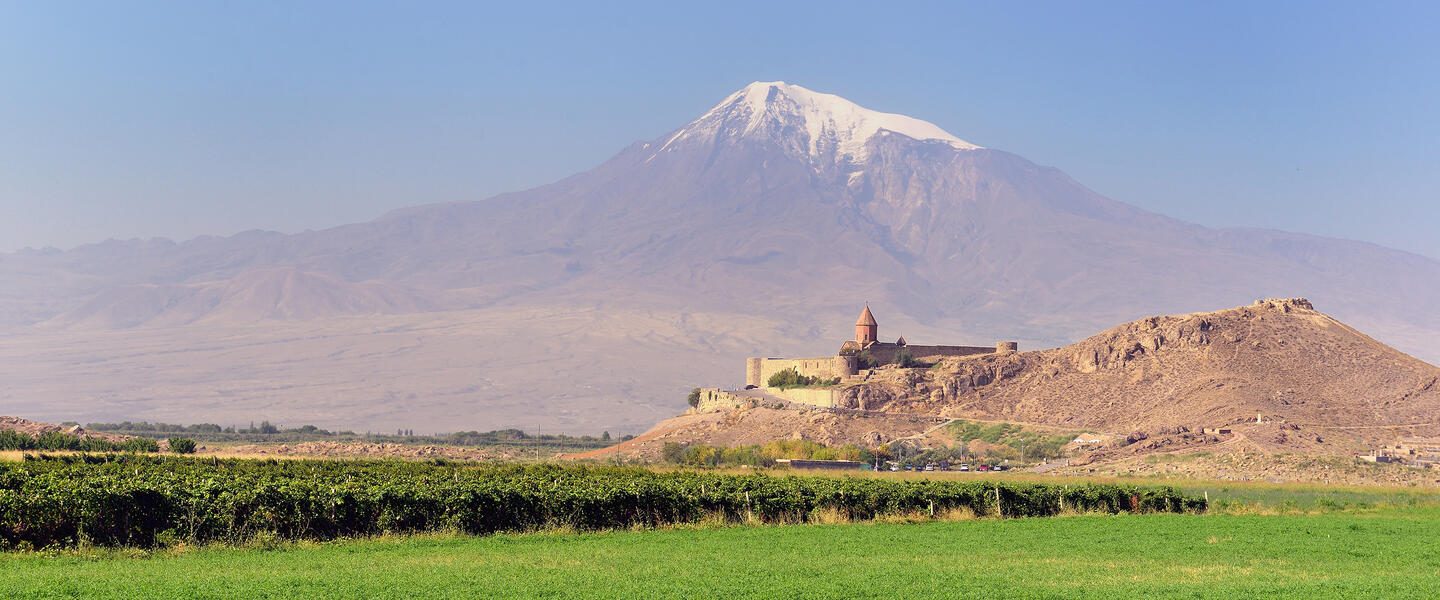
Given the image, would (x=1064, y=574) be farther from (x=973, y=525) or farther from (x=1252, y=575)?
(x=973, y=525)

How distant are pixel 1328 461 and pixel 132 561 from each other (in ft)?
185

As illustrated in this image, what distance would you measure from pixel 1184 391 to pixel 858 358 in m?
26.2

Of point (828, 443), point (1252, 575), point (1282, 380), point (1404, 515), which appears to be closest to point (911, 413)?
point (828, 443)

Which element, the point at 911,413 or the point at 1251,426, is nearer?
the point at 1251,426

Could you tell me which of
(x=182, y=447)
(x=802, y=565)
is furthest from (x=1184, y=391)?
(x=802, y=565)

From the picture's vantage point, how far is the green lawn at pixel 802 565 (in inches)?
786

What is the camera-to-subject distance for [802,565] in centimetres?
2361

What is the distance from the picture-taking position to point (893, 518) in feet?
108

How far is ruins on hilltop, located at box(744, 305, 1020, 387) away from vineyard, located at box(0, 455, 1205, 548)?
62886 millimetres

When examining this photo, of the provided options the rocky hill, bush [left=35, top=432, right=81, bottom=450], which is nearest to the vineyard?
bush [left=35, top=432, right=81, bottom=450]

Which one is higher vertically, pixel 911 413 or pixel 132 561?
pixel 911 413

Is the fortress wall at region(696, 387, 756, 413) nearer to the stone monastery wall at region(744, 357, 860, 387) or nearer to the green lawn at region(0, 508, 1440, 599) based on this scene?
the stone monastery wall at region(744, 357, 860, 387)

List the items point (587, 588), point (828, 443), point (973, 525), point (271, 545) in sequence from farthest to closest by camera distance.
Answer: point (828, 443), point (973, 525), point (271, 545), point (587, 588)

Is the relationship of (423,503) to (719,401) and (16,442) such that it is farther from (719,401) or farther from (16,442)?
(719,401)
